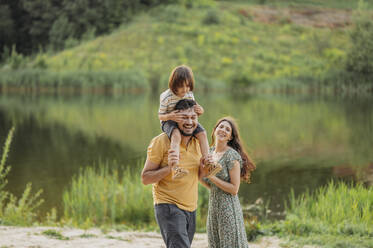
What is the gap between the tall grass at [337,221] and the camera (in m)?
5.85

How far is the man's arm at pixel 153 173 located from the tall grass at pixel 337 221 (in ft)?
9.42

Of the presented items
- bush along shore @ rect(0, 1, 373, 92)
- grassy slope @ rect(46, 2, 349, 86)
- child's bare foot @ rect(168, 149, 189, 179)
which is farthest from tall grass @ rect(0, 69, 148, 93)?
child's bare foot @ rect(168, 149, 189, 179)

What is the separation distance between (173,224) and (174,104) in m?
0.87

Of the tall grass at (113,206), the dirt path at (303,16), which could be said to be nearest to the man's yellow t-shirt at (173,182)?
the tall grass at (113,206)

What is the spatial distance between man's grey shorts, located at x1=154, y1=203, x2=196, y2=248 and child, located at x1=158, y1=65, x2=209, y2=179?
0.27 m

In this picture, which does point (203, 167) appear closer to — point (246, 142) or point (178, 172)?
point (178, 172)

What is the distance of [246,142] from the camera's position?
17672mm

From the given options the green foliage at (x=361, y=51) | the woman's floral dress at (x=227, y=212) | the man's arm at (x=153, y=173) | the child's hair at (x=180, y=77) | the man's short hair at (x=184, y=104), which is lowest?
the woman's floral dress at (x=227, y=212)

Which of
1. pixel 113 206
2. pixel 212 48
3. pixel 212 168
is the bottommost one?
pixel 113 206

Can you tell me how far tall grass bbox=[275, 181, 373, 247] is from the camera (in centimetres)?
585

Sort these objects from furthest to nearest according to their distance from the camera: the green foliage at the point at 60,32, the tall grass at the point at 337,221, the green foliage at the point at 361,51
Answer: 1. the green foliage at the point at 60,32
2. the green foliage at the point at 361,51
3. the tall grass at the point at 337,221

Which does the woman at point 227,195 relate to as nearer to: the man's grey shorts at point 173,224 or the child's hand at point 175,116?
the man's grey shorts at point 173,224

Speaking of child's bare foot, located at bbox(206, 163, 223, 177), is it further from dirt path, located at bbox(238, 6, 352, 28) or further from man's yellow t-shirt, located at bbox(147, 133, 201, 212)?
dirt path, located at bbox(238, 6, 352, 28)

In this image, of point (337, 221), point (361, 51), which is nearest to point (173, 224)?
point (337, 221)
